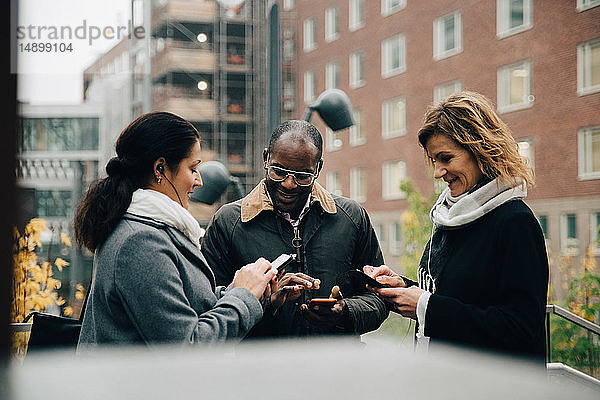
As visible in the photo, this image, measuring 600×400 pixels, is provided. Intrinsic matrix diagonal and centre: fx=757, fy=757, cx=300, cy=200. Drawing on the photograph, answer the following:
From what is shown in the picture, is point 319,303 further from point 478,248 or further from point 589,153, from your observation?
point 589,153

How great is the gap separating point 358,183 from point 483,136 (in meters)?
18.3

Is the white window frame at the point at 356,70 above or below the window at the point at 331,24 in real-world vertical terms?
below

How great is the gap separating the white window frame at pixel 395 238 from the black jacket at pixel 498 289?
16.5 m

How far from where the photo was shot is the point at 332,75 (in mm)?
20766

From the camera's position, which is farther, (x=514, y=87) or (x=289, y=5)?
(x=289, y=5)

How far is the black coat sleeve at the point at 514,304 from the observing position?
1619 millimetres

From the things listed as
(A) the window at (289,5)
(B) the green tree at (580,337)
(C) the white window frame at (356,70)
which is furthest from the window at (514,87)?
(A) the window at (289,5)

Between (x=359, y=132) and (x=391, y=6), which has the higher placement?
(x=391, y=6)

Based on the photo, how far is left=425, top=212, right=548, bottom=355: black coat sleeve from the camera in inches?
63.7

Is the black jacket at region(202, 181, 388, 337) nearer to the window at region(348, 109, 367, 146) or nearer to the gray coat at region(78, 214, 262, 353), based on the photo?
the gray coat at region(78, 214, 262, 353)

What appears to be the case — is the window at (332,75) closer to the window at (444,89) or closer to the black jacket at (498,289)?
the window at (444,89)

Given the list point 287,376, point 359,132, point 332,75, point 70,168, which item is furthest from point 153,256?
point 332,75

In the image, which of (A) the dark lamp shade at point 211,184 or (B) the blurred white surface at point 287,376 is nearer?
(B) the blurred white surface at point 287,376

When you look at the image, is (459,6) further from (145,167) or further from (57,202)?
(145,167)
